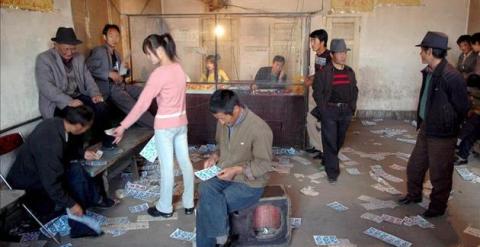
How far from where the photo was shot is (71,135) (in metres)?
3.67

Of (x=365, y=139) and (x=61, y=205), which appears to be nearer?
(x=61, y=205)

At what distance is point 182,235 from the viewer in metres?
3.49

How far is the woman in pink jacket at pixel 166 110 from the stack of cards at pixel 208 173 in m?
0.66

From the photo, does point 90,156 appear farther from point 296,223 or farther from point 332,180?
point 332,180

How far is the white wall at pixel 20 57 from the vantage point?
3572 millimetres

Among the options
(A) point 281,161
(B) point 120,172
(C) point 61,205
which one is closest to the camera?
(C) point 61,205

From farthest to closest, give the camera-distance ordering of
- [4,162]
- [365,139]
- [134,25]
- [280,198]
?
1. [365,139]
2. [134,25]
3. [4,162]
4. [280,198]

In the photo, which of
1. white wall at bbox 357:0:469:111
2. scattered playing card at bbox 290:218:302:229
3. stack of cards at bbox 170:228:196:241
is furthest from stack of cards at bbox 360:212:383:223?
white wall at bbox 357:0:469:111

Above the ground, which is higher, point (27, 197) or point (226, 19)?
point (226, 19)

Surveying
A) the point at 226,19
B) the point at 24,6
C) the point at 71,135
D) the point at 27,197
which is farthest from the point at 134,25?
the point at 27,197

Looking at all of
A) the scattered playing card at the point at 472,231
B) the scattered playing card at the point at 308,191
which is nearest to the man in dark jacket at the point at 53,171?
the scattered playing card at the point at 308,191

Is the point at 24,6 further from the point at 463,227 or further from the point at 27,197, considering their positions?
the point at 463,227

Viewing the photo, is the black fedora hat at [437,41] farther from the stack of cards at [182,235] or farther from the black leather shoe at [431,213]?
the stack of cards at [182,235]

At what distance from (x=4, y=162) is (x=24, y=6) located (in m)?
1.44
